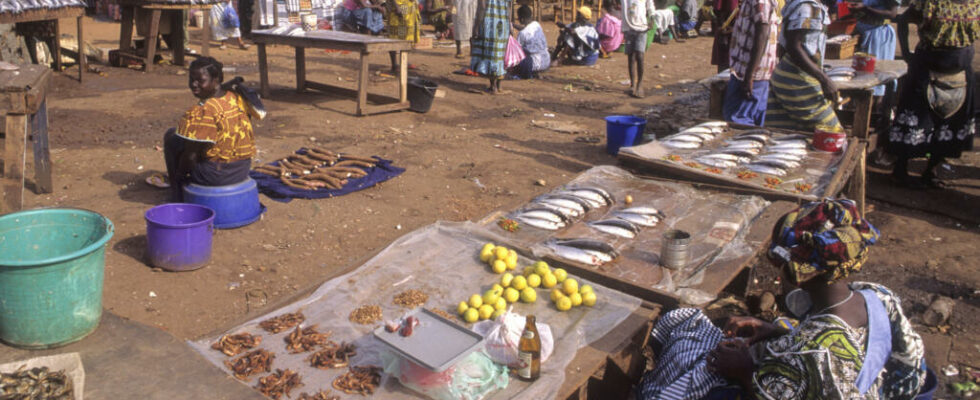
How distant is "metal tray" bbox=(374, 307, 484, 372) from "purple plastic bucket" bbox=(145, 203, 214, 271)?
246cm

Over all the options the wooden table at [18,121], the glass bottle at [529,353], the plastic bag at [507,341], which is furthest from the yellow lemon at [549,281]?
the wooden table at [18,121]

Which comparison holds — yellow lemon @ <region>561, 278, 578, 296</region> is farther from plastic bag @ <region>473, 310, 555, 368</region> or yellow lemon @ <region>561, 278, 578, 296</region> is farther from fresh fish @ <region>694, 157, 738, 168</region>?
fresh fish @ <region>694, 157, 738, 168</region>

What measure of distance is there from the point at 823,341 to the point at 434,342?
5.23ft

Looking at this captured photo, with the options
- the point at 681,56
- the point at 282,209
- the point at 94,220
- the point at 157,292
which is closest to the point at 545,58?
the point at 681,56

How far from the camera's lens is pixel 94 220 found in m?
3.73

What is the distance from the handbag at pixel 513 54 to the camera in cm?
1298

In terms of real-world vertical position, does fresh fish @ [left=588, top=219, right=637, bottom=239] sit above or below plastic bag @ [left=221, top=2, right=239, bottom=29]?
below

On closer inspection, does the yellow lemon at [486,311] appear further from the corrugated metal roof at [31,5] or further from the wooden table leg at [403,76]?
the corrugated metal roof at [31,5]

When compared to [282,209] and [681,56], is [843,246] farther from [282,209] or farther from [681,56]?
[681,56]

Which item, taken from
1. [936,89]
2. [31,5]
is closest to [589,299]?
[936,89]

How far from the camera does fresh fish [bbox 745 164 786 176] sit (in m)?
6.07

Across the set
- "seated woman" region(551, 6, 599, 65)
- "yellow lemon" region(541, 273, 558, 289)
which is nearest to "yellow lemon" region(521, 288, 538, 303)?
"yellow lemon" region(541, 273, 558, 289)

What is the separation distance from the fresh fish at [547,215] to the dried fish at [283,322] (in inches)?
76.4

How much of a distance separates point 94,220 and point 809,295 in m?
3.56
